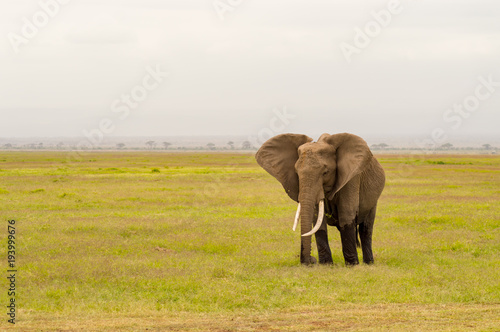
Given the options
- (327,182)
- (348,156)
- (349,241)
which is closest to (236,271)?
(349,241)

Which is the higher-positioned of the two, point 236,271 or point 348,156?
point 348,156

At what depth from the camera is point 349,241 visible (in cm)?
1335

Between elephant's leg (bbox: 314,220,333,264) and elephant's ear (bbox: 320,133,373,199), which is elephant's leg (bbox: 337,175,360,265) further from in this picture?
elephant's leg (bbox: 314,220,333,264)

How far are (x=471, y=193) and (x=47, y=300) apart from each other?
26.8 m

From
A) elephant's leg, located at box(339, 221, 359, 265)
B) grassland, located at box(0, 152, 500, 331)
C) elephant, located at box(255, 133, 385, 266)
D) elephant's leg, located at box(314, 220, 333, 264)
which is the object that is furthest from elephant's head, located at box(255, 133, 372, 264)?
grassland, located at box(0, 152, 500, 331)

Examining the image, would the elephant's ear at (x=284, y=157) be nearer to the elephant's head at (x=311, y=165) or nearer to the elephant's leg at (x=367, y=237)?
the elephant's head at (x=311, y=165)

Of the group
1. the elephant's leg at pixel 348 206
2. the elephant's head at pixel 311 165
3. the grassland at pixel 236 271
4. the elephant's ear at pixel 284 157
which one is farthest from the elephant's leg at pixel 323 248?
the elephant's ear at pixel 284 157

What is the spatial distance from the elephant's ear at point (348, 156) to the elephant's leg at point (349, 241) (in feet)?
3.29

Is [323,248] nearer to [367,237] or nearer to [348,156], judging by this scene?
[367,237]

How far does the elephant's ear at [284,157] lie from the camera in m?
13.4

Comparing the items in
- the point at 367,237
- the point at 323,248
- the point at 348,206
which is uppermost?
the point at 348,206

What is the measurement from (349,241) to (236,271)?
2865 mm

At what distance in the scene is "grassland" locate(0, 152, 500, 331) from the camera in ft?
30.2

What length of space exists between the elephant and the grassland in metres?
0.85
